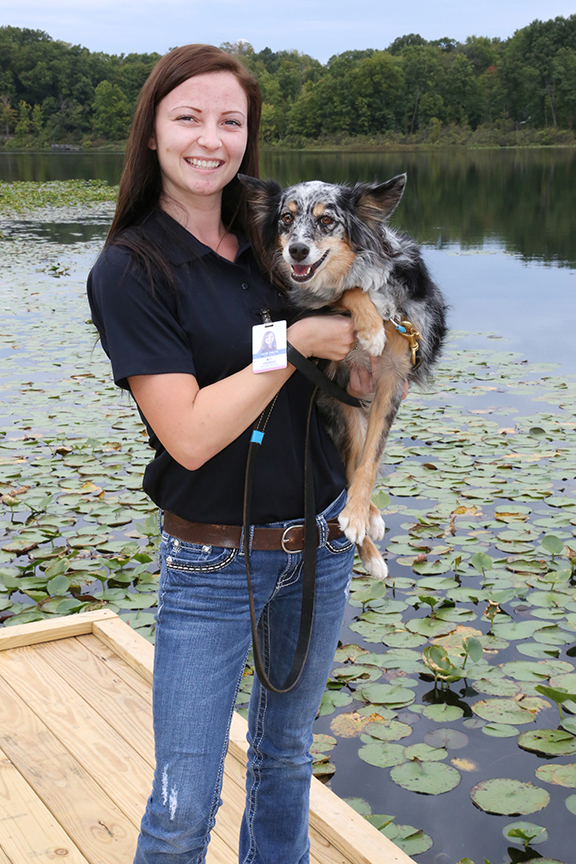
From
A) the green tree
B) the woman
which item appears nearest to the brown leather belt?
the woman

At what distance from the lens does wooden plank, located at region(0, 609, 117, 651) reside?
10.0 ft

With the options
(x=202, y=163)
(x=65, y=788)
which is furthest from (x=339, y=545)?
(x=65, y=788)

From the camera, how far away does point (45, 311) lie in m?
10.4

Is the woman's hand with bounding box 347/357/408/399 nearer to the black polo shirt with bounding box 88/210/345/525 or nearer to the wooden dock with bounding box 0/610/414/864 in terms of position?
the black polo shirt with bounding box 88/210/345/525

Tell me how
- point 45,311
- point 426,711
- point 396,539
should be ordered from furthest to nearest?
1. point 45,311
2. point 396,539
3. point 426,711

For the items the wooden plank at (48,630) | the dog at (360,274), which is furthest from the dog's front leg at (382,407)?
→ the wooden plank at (48,630)

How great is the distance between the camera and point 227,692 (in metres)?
1.60

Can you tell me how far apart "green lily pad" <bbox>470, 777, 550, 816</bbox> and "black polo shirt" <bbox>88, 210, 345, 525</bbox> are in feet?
4.97

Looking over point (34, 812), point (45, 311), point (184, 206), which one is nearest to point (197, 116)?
point (184, 206)

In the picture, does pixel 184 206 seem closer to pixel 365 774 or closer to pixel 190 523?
pixel 190 523

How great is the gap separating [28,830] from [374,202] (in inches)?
80.0

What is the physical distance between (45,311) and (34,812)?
8.97 m

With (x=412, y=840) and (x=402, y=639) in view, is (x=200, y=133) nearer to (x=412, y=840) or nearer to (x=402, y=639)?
(x=412, y=840)

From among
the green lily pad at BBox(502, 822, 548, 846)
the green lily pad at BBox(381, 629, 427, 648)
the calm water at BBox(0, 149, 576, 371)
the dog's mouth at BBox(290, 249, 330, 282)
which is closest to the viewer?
the dog's mouth at BBox(290, 249, 330, 282)
